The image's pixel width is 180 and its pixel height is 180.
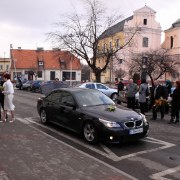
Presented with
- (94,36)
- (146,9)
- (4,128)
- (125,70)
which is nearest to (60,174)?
(4,128)

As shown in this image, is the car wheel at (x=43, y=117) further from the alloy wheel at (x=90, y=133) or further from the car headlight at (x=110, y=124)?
the car headlight at (x=110, y=124)

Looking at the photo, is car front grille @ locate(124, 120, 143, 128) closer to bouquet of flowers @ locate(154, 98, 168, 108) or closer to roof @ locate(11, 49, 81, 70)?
bouquet of flowers @ locate(154, 98, 168, 108)

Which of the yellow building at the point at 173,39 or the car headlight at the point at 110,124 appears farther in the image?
the yellow building at the point at 173,39

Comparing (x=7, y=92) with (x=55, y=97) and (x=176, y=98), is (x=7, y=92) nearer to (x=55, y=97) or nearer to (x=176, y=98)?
(x=55, y=97)

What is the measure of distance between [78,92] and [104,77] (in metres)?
57.0

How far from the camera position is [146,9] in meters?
63.5

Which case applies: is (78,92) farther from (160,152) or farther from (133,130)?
(160,152)

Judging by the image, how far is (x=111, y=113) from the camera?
360 inches

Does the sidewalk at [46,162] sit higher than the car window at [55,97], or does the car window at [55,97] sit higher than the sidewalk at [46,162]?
the car window at [55,97]

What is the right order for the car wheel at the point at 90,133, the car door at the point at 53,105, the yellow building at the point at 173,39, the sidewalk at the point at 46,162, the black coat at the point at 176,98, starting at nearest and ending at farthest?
the sidewalk at the point at 46,162
the car wheel at the point at 90,133
the car door at the point at 53,105
the black coat at the point at 176,98
the yellow building at the point at 173,39

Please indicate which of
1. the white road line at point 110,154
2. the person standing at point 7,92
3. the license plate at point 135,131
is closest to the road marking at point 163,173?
the white road line at point 110,154

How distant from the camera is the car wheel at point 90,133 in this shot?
892 cm

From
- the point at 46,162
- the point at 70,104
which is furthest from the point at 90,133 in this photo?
the point at 46,162

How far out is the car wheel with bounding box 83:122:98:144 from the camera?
892 centimetres
